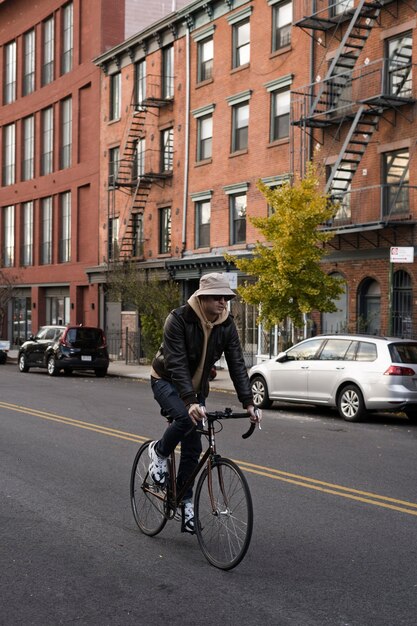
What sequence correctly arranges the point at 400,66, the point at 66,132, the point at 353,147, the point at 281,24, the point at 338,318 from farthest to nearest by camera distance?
the point at 66,132, the point at 281,24, the point at 338,318, the point at 353,147, the point at 400,66

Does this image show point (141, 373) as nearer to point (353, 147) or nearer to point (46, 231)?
point (353, 147)

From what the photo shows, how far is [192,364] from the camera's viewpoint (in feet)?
21.2

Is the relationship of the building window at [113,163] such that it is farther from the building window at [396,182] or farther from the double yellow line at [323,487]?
the double yellow line at [323,487]

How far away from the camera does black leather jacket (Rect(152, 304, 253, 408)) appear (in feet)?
20.5

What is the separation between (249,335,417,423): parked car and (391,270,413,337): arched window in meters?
5.98

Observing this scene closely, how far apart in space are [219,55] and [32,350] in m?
11.9

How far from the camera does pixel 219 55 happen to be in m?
31.5

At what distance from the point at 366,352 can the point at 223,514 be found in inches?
410

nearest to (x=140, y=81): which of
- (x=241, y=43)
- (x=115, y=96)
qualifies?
(x=115, y=96)

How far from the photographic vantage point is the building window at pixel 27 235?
4691 centimetres

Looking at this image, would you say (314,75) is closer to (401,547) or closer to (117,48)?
(117,48)

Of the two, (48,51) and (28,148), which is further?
(28,148)

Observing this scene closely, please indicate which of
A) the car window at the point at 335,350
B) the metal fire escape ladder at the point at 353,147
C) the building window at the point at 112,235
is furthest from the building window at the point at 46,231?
the car window at the point at 335,350

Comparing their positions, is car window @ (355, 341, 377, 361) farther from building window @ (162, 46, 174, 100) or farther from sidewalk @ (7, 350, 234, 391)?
building window @ (162, 46, 174, 100)
